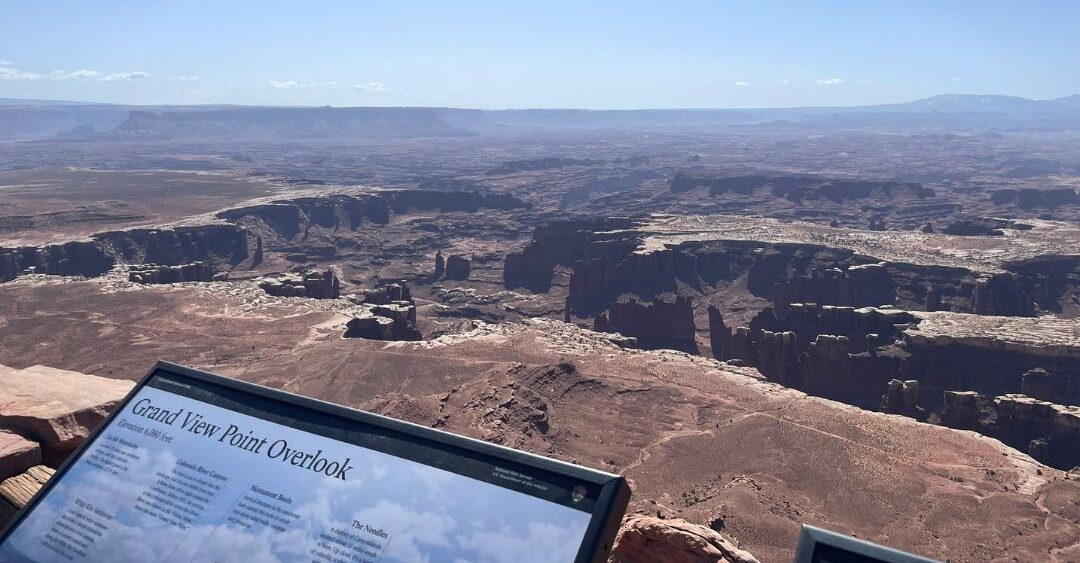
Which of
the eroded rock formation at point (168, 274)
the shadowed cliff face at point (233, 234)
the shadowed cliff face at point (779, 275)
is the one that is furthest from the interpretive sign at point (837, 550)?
the shadowed cliff face at point (233, 234)

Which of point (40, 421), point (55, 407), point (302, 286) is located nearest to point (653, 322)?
point (302, 286)

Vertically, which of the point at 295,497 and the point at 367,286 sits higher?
the point at 295,497

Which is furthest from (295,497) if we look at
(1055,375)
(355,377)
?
(1055,375)

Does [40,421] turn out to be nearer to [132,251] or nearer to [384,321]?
[384,321]

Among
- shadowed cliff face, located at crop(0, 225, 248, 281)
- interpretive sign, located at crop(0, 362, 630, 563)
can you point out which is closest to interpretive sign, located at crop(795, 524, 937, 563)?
interpretive sign, located at crop(0, 362, 630, 563)

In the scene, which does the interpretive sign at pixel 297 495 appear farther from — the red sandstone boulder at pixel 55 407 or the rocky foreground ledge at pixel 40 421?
the red sandstone boulder at pixel 55 407

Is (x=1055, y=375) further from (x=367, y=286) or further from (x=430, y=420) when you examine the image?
(x=367, y=286)
